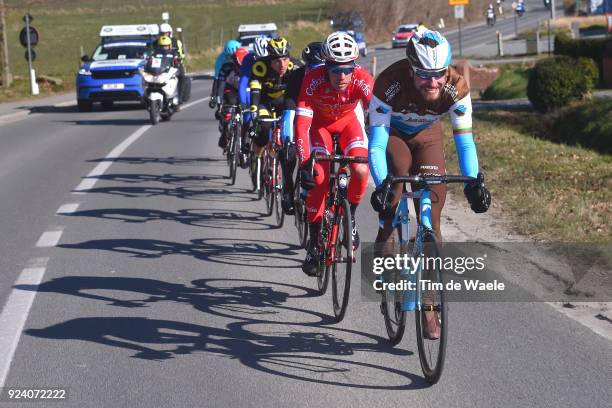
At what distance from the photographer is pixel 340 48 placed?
7312 mm

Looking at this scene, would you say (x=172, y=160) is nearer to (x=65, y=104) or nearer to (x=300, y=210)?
(x=300, y=210)

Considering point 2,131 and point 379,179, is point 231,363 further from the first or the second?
point 2,131

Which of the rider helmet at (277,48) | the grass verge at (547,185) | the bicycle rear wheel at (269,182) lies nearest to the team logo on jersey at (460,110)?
the grass verge at (547,185)

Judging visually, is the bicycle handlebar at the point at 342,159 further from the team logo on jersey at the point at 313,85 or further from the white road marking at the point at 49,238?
the white road marking at the point at 49,238

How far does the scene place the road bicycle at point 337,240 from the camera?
22.8 feet

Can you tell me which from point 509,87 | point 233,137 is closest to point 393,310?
point 233,137

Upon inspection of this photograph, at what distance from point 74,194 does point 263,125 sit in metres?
3.12

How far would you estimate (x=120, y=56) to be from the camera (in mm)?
29625

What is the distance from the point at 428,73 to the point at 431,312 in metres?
1.32

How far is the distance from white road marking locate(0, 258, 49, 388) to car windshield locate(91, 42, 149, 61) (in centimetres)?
Answer: 2101

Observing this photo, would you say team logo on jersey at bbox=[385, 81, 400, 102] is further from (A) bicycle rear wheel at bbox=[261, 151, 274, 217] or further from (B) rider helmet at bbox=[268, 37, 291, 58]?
(A) bicycle rear wheel at bbox=[261, 151, 274, 217]

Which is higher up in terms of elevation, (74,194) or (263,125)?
(263,125)

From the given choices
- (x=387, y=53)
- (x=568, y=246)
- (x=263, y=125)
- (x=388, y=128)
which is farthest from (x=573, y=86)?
(x=387, y=53)

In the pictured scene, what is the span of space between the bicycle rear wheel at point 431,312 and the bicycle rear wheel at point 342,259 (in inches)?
43.8
